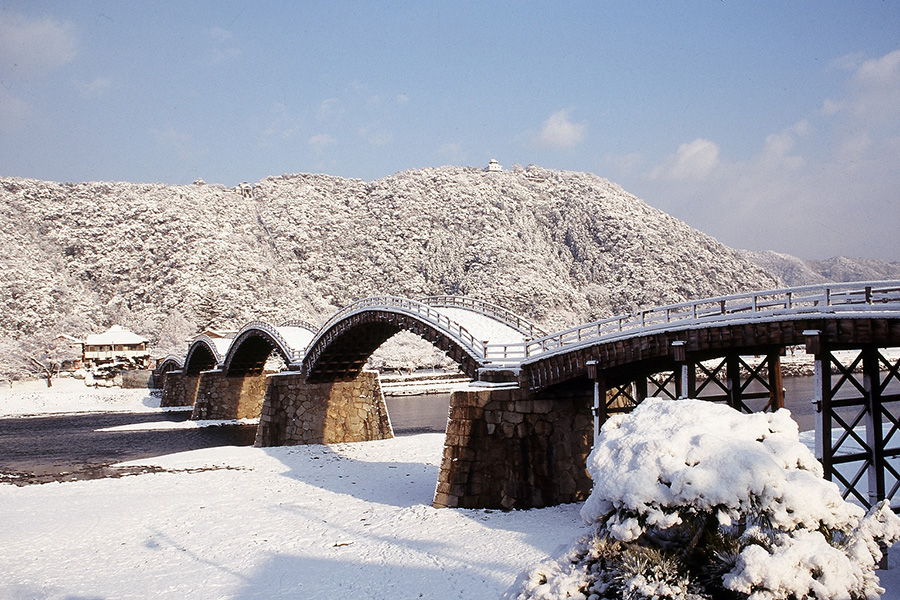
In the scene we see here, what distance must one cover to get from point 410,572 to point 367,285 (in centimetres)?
10560

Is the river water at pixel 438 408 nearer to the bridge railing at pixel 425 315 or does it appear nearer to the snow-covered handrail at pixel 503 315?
the bridge railing at pixel 425 315

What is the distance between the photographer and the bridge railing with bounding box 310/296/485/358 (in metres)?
23.2

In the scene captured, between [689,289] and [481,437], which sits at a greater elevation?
[689,289]

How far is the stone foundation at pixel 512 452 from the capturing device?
62.4ft

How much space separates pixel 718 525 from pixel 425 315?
22.9 m

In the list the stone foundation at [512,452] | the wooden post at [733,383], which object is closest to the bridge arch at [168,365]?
the stone foundation at [512,452]

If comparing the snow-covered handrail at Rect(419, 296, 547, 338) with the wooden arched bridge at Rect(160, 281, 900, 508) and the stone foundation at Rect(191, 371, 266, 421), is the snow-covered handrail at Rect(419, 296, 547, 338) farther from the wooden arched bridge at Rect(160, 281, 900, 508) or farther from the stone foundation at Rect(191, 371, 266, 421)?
the stone foundation at Rect(191, 371, 266, 421)

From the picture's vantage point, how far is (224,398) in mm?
54750

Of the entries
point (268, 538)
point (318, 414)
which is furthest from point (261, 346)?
point (268, 538)

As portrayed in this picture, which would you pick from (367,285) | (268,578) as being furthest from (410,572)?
(367,285)

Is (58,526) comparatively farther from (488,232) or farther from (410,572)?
(488,232)

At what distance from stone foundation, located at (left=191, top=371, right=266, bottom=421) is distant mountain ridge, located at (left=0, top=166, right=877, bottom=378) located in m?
46.3

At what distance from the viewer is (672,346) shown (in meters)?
15.5

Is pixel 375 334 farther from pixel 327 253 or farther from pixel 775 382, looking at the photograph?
pixel 327 253
